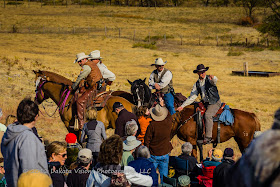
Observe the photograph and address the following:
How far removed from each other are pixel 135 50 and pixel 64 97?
116 feet

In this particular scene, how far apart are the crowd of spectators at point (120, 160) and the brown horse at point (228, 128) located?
2065 mm

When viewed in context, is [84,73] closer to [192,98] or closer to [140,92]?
[140,92]

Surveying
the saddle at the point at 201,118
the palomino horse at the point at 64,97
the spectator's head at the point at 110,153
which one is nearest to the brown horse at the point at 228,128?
the saddle at the point at 201,118

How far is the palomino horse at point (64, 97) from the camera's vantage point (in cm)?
1122

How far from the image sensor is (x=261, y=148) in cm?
199

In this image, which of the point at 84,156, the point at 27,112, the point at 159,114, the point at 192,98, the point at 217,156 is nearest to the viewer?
the point at 27,112

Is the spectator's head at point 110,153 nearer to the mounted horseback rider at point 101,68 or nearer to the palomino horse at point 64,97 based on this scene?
the palomino horse at point 64,97

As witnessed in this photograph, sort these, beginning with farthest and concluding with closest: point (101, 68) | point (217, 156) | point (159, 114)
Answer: point (101, 68) < point (159, 114) < point (217, 156)

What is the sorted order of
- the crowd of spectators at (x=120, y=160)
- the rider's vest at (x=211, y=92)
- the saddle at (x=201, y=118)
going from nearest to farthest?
the crowd of spectators at (x=120, y=160)
the rider's vest at (x=211, y=92)
the saddle at (x=201, y=118)

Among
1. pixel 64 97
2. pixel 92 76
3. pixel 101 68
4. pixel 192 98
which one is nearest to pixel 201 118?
pixel 192 98

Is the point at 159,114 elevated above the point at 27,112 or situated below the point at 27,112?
below

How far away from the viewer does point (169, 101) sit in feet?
37.4

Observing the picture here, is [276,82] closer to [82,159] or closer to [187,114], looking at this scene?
[187,114]

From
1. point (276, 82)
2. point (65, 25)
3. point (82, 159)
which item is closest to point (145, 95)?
point (82, 159)
